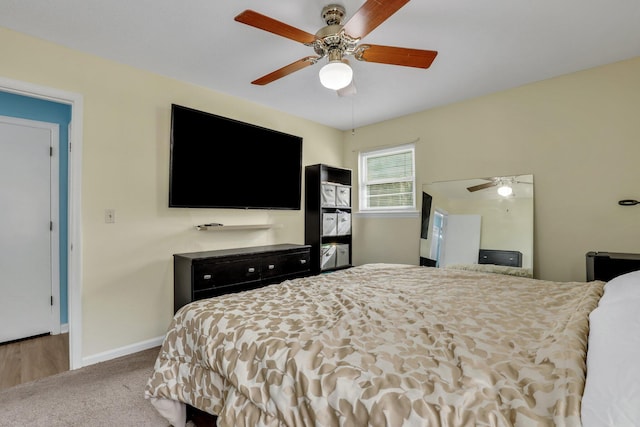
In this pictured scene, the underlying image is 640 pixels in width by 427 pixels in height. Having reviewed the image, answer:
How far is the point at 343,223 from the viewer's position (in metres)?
4.23

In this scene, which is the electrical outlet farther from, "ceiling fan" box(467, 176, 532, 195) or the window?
"ceiling fan" box(467, 176, 532, 195)

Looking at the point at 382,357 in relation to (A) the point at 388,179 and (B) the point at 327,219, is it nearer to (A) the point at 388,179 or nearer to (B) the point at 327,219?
(B) the point at 327,219

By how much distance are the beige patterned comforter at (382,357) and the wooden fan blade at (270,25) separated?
144cm

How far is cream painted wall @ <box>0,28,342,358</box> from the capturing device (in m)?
2.42

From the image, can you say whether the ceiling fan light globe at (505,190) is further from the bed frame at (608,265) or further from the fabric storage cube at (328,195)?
the fabric storage cube at (328,195)

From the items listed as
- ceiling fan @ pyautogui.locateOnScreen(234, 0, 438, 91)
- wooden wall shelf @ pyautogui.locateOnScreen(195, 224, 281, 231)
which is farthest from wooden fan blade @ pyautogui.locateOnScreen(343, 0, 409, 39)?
wooden wall shelf @ pyautogui.locateOnScreen(195, 224, 281, 231)

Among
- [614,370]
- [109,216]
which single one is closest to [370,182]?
[109,216]

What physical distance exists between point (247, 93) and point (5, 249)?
9.16 ft

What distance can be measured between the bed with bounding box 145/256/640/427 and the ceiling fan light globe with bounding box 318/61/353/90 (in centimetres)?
125

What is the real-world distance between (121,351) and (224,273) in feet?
3.42

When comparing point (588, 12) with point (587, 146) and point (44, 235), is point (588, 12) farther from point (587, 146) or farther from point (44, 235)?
point (44, 235)

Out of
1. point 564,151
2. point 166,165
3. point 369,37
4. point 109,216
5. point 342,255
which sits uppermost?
point 369,37

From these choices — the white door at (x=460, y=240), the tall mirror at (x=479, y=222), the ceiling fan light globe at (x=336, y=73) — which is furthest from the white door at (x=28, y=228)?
the white door at (x=460, y=240)

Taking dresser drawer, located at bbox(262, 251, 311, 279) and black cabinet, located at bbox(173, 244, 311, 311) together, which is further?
dresser drawer, located at bbox(262, 251, 311, 279)
